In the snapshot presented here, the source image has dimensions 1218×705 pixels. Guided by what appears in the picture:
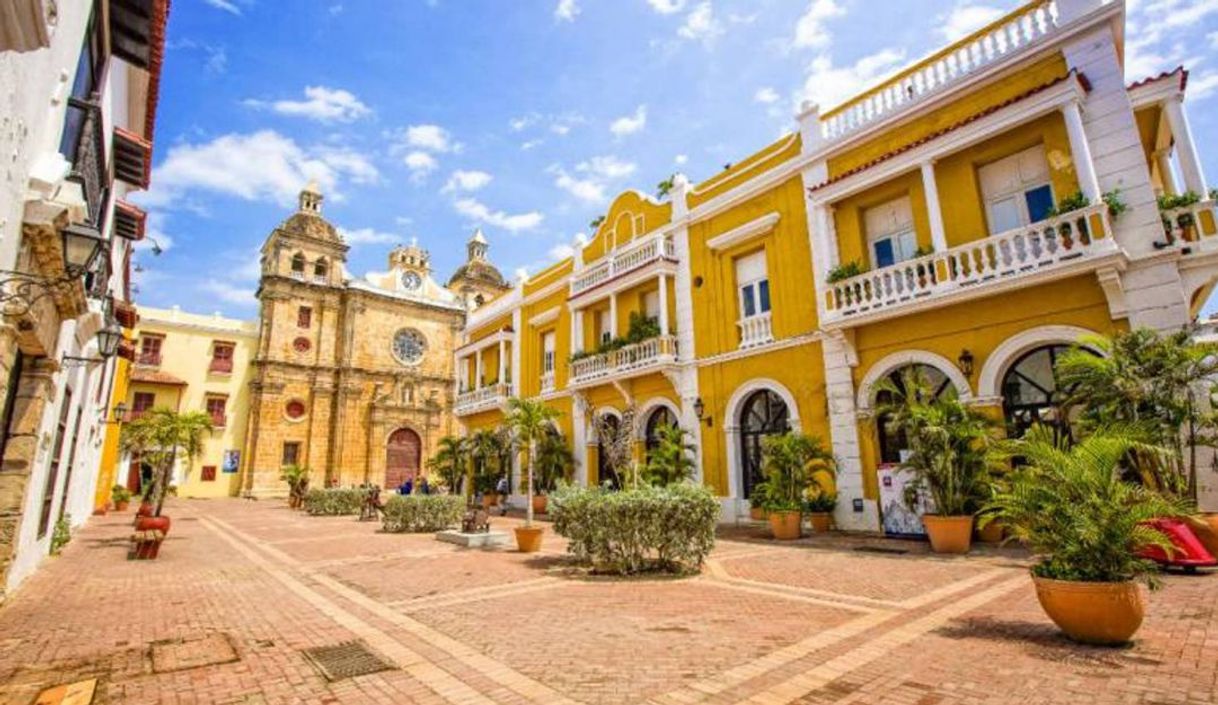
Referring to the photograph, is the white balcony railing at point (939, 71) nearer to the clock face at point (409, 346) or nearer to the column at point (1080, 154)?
the column at point (1080, 154)

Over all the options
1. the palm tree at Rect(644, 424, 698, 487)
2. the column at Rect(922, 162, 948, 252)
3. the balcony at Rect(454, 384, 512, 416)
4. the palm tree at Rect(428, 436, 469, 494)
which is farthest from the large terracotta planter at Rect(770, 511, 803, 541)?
the palm tree at Rect(428, 436, 469, 494)

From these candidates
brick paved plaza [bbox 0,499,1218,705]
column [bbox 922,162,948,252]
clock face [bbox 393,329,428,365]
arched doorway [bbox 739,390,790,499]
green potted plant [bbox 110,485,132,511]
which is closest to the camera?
brick paved plaza [bbox 0,499,1218,705]

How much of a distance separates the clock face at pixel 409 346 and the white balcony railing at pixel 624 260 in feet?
81.5

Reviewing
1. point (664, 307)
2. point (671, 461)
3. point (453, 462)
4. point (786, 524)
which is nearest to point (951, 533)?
point (786, 524)

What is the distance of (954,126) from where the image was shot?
37.3ft

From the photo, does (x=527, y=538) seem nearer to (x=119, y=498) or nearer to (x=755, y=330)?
(x=755, y=330)

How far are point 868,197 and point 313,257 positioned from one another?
36.6 m

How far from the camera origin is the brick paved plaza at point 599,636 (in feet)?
13.1

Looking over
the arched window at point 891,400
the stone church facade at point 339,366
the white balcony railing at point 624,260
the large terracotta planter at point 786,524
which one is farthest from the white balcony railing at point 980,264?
the stone church facade at point 339,366

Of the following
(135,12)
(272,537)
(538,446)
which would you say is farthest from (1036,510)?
(538,446)

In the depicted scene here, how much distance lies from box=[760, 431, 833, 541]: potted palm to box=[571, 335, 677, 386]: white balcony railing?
15.7 feet

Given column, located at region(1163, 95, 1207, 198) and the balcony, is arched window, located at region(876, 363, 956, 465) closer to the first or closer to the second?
column, located at region(1163, 95, 1207, 198)

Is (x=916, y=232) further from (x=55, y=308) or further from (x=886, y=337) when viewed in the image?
(x=55, y=308)

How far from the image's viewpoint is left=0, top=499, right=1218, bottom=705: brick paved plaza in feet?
13.1
